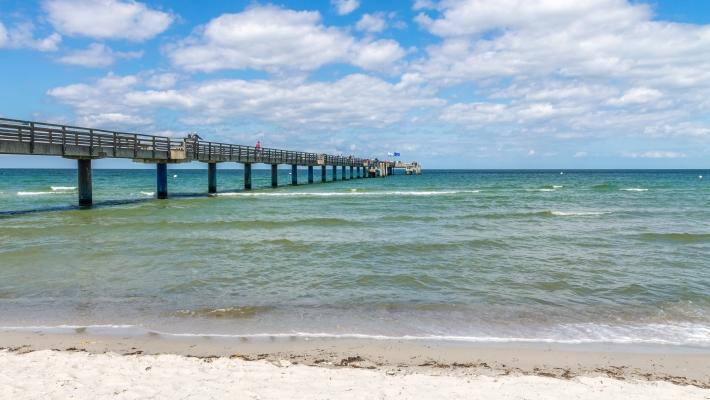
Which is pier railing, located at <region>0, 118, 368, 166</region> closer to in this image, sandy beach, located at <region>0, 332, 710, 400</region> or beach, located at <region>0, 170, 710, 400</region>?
beach, located at <region>0, 170, 710, 400</region>

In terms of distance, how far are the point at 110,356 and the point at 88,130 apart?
20.7 meters

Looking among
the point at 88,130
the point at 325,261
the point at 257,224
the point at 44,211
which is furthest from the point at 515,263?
the point at 44,211

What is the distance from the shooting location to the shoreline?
5.47 meters

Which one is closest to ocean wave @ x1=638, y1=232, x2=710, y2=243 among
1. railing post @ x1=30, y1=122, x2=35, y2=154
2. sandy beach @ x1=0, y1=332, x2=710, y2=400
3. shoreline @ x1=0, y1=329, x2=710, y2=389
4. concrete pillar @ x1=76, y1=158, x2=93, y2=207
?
shoreline @ x1=0, y1=329, x2=710, y2=389

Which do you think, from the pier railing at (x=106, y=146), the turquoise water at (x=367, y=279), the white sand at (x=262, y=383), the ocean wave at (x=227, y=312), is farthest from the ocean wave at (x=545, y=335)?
the pier railing at (x=106, y=146)

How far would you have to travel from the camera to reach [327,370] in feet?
17.7

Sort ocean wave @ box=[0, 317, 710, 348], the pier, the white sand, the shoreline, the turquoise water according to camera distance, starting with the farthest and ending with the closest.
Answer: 1. the pier
2. the turquoise water
3. ocean wave @ box=[0, 317, 710, 348]
4. the shoreline
5. the white sand

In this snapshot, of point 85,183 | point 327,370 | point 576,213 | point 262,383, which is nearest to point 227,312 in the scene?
point 327,370

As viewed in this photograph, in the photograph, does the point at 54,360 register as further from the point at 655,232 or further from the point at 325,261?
the point at 655,232

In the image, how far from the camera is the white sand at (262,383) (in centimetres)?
474

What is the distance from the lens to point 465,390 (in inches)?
192

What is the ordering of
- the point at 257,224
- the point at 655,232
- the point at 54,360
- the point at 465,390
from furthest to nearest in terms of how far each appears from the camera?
the point at 257,224, the point at 655,232, the point at 54,360, the point at 465,390

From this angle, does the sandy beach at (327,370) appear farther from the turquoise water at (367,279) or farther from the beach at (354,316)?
the turquoise water at (367,279)

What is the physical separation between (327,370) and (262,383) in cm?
70
